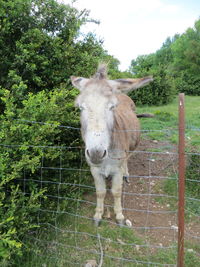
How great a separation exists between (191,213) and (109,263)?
1.63m

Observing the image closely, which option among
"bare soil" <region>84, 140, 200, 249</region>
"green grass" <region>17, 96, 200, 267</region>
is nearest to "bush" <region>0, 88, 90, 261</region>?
"green grass" <region>17, 96, 200, 267</region>

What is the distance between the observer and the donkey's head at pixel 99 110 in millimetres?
2570

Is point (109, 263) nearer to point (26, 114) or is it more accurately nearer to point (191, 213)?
point (191, 213)

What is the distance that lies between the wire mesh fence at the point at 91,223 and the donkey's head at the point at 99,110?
1.33 feet

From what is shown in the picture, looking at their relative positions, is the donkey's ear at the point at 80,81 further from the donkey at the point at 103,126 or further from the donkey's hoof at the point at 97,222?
the donkey's hoof at the point at 97,222

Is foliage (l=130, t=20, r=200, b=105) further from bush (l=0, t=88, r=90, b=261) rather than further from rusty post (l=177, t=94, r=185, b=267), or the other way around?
rusty post (l=177, t=94, r=185, b=267)

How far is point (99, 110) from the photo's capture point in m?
2.74

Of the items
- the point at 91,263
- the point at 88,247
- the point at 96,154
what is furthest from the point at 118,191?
the point at 96,154

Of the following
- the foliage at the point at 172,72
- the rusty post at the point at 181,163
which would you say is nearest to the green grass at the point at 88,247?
the rusty post at the point at 181,163

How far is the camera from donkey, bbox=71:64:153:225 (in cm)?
261

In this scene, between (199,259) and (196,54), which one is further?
(196,54)

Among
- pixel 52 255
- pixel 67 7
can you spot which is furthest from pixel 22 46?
pixel 52 255

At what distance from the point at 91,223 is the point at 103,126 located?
6.00ft

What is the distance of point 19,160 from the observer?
2.96 meters
